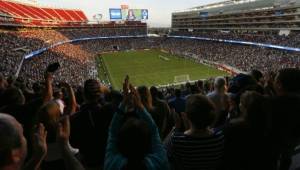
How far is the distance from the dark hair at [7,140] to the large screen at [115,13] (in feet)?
396

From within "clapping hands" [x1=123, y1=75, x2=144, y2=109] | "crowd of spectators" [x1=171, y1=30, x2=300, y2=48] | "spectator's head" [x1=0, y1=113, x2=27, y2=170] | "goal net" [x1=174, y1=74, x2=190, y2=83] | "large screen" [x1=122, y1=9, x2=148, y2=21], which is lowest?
"goal net" [x1=174, y1=74, x2=190, y2=83]

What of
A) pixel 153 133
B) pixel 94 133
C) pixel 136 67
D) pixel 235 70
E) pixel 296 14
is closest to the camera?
pixel 153 133

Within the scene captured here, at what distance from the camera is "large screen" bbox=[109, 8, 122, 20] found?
120450 millimetres

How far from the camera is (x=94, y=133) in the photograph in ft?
15.8

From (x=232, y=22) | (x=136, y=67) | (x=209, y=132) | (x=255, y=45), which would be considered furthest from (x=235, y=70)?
(x=209, y=132)

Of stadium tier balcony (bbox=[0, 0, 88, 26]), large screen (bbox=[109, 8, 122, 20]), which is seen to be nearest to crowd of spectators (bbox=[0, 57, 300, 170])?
stadium tier balcony (bbox=[0, 0, 88, 26])

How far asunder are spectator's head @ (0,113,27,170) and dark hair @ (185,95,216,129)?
1.94 metres

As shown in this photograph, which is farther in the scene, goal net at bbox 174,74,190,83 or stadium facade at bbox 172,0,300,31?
stadium facade at bbox 172,0,300,31

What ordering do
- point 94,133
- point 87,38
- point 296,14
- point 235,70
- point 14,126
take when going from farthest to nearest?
1. point 87,38
2. point 296,14
3. point 235,70
4. point 94,133
5. point 14,126

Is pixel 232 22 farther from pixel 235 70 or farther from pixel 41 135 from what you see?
pixel 41 135

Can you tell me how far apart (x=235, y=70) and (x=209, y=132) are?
54.1m

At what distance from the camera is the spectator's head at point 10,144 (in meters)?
2.34

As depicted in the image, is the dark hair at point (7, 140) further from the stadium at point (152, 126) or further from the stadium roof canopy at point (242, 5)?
the stadium roof canopy at point (242, 5)

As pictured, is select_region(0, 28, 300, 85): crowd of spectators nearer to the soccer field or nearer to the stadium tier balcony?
the stadium tier balcony
